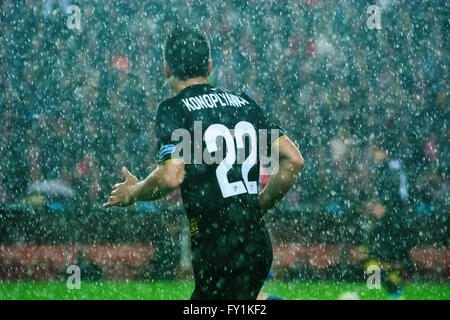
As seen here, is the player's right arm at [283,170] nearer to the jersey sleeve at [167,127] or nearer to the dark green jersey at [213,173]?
the dark green jersey at [213,173]

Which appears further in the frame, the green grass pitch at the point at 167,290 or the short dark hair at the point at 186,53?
the green grass pitch at the point at 167,290

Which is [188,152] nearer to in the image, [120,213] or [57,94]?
[120,213]

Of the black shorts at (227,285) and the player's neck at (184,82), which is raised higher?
the player's neck at (184,82)

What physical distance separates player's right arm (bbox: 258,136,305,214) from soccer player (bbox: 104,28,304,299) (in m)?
0.15

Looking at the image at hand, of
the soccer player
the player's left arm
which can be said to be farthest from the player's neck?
the player's left arm

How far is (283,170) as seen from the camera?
306cm

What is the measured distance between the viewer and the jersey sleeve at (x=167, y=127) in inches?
109

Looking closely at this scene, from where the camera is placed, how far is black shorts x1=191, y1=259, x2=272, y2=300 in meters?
2.83

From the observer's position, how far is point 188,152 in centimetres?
280

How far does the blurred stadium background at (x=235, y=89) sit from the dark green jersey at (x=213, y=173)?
3.49 m

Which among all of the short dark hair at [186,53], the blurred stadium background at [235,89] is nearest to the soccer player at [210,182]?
the short dark hair at [186,53]
